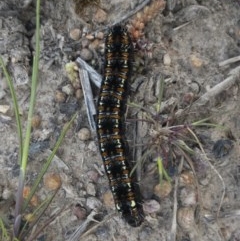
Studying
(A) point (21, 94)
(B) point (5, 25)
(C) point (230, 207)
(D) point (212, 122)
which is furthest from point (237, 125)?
(B) point (5, 25)

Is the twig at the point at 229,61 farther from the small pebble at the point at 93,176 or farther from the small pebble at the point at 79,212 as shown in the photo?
the small pebble at the point at 79,212

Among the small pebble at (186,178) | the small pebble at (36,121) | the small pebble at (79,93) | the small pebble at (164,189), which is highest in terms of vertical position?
the small pebble at (79,93)

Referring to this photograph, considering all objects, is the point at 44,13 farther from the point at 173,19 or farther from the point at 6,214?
the point at 6,214

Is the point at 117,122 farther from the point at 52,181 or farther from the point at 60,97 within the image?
the point at 52,181

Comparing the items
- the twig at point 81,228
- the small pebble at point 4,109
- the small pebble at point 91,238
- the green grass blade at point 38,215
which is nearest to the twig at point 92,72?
the small pebble at point 4,109

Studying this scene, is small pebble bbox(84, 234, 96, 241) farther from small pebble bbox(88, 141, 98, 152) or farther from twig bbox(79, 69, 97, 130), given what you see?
twig bbox(79, 69, 97, 130)

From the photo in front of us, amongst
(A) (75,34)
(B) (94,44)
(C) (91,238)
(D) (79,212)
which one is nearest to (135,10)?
(B) (94,44)

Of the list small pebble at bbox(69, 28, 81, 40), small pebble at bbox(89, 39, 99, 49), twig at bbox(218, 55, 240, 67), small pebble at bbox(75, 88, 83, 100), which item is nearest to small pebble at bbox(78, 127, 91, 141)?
small pebble at bbox(75, 88, 83, 100)
